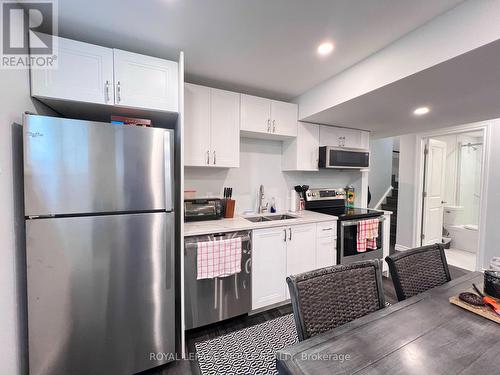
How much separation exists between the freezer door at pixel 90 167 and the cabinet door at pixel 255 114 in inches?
41.1

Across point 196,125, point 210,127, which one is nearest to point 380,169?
point 210,127

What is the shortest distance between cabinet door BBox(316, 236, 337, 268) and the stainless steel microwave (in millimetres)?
909

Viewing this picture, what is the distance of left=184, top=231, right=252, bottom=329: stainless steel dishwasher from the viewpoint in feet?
5.81

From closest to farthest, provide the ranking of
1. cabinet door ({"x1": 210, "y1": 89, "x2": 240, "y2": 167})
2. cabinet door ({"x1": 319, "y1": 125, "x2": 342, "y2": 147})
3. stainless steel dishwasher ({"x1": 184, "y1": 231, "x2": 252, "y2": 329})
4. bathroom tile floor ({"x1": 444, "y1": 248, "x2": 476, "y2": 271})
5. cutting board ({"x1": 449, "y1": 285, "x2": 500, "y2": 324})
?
cutting board ({"x1": 449, "y1": 285, "x2": 500, "y2": 324})
stainless steel dishwasher ({"x1": 184, "y1": 231, "x2": 252, "y2": 329})
cabinet door ({"x1": 210, "y1": 89, "x2": 240, "y2": 167})
cabinet door ({"x1": 319, "y1": 125, "x2": 342, "y2": 147})
bathroom tile floor ({"x1": 444, "y1": 248, "x2": 476, "y2": 271})

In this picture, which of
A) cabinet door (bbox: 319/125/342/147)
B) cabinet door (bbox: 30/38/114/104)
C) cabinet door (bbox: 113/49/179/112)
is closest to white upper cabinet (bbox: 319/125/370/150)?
cabinet door (bbox: 319/125/342/147)

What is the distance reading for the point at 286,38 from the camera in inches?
60.2

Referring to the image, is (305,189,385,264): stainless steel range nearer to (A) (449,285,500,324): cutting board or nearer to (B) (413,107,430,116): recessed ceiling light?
(B) (413,107,430,116): recessed ceiling light

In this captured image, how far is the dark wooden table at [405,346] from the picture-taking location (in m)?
0.69

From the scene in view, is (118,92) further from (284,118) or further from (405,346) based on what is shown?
(405,346)

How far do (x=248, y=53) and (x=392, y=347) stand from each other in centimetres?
197

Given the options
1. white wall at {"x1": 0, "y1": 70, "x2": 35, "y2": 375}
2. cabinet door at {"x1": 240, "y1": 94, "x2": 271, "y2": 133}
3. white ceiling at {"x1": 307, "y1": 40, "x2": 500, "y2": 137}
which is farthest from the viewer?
cabinet door at {"x1": 240, "y1": 94, "x2": 271, "y2": 133}

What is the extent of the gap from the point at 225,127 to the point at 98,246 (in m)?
1.47

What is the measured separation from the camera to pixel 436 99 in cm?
191

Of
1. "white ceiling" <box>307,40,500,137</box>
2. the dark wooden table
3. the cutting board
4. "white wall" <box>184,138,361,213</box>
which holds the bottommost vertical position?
the dark wooden table
